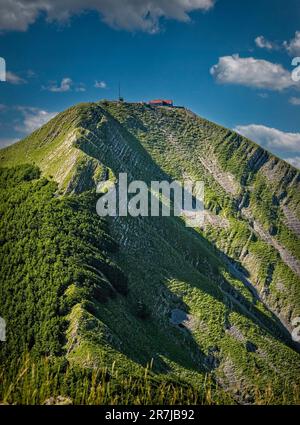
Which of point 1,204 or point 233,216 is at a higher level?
point 233,216

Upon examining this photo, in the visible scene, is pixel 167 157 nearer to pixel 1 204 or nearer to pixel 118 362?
pixel 1 204

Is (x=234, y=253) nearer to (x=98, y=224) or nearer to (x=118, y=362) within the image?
(x=98, y=224)

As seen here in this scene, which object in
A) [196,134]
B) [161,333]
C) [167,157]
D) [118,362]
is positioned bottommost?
[118,362]

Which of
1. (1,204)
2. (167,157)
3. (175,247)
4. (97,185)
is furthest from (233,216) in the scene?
(1,204)

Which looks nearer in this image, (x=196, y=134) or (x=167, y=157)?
(x=167, y=157)

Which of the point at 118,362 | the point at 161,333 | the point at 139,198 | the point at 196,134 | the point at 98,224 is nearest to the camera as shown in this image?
the point at 118,362
